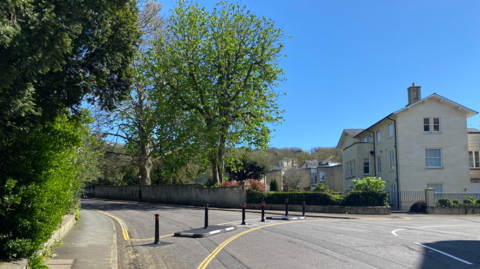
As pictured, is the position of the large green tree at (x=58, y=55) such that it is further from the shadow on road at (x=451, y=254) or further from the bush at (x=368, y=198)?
the bush at (x=368, y=198)

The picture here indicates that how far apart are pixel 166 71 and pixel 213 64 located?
12.7 feet

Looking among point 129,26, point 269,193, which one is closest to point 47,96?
point 129,26

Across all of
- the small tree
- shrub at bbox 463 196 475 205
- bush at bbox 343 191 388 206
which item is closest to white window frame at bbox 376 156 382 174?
shrub at bbox 463 196 475 205

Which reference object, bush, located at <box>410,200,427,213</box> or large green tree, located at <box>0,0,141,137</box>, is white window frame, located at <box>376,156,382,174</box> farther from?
large green tree, located at <box>0,0,141,137</box>

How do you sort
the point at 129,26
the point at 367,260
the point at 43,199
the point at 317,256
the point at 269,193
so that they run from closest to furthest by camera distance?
the point at 43,199, the point at 367,260, the point at 317,256, the point at 129,26, the point at 269,193

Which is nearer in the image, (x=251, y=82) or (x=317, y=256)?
(x=317, y=256)

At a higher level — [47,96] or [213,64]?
[213,64]

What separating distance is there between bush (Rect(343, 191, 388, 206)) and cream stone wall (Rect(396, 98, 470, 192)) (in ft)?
20.3

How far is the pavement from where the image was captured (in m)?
8.64

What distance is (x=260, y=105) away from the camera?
1228 inches

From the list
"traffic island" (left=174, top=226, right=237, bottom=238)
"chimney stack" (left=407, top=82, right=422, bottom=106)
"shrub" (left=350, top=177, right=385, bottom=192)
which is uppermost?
"chimney stack" (left=407, top=82, right=422, bottom=106)

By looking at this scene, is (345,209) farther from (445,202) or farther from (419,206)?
(445,202)

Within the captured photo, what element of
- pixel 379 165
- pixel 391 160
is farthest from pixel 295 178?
pixel 391 160

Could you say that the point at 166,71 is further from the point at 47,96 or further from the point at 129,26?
the point at 47,96
